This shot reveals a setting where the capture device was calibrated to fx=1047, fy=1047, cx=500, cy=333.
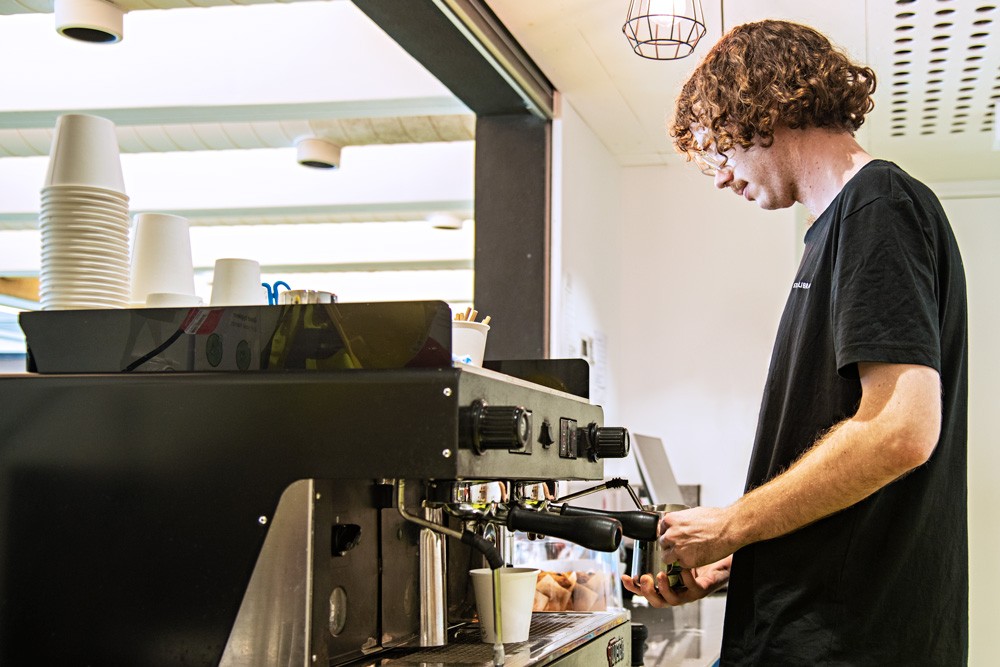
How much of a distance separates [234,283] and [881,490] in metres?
0.79

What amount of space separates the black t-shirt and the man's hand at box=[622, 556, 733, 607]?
0.45ft

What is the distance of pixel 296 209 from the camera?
5.02 meters

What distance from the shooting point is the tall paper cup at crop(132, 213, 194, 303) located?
4.19 ft

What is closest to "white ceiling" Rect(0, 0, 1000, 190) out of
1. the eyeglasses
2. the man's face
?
the eyeglasses

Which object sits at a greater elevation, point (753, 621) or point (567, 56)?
point (567, 56)

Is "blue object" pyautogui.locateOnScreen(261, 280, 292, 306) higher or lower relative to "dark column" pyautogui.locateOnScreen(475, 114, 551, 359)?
lower

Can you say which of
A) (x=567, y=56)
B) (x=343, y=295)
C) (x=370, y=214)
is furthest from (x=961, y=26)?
(x=343, y=295)

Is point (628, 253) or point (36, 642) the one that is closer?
point (36, 642)

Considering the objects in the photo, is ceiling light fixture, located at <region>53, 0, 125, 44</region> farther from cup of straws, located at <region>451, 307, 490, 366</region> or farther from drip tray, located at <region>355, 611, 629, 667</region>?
drip tray, located at <region>355, 611, 629, 667</region>

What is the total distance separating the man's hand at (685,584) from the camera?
4.58 ft

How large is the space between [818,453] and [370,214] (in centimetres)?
411

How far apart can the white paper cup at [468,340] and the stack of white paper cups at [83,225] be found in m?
0.39

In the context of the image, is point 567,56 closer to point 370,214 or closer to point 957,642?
point 957,642

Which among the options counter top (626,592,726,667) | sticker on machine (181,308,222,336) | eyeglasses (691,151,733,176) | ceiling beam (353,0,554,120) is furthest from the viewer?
ceiling beam (353,0,554,120)
